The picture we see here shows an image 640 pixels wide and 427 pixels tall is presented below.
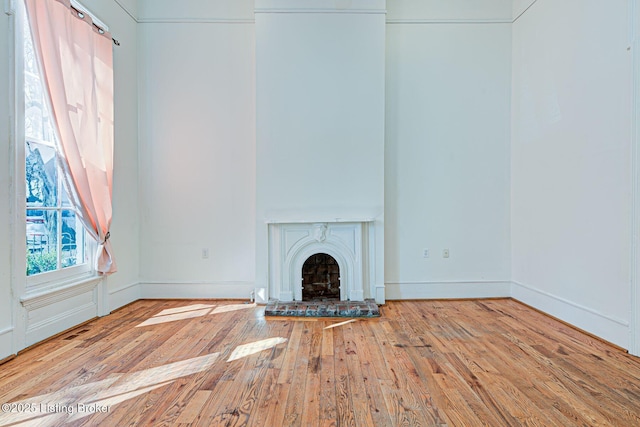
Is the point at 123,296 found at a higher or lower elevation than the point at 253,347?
higher

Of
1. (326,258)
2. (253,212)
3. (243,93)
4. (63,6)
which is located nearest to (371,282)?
(326,258)

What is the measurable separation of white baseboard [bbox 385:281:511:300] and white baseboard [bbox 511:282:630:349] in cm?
20

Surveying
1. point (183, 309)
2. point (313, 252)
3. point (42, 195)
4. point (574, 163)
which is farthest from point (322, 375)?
point (574, 163)

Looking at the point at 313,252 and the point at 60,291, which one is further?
the point at 313,252

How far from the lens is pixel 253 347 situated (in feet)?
8.93

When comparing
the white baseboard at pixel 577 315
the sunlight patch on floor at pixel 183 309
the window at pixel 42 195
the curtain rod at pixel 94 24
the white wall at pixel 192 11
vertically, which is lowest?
the sunlight patch on floor at pixel 183 309

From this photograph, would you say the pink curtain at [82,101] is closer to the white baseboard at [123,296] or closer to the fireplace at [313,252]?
the white baseboard at [123,296]

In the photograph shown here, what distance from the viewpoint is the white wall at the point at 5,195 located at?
2395 mm

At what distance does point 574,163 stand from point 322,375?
2887mm

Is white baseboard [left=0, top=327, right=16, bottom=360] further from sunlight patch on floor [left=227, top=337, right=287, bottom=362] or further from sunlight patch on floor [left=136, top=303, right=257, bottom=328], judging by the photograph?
sunlight patch on floor [left=227, top=337, right=287, bottom=362]

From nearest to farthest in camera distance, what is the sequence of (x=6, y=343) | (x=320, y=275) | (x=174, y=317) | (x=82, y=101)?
(x=6, y=343), (x=82, y=101), (x=174, y=317), (x=320, y=275)

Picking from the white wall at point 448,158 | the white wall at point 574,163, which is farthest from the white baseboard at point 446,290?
the white wall at point 574,163

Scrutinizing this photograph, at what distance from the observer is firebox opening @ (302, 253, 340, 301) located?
4.00 metres

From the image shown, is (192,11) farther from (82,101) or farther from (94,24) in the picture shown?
(82,101)
